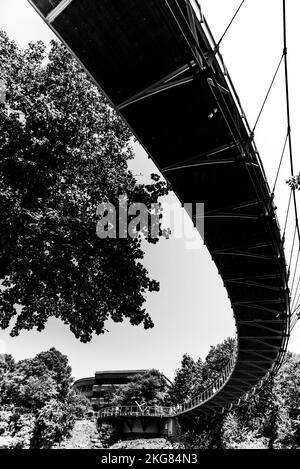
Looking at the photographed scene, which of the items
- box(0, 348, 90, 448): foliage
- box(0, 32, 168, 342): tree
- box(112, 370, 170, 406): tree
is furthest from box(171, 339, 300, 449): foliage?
box(0, 32, 168, 342): tree

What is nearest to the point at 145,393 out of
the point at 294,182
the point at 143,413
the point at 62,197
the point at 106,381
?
the point at 143,413

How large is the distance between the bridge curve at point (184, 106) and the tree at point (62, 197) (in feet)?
9.38

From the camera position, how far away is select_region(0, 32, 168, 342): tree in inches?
416

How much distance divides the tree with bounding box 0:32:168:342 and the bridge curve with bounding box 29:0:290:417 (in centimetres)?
286

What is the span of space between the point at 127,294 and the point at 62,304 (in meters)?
3.22

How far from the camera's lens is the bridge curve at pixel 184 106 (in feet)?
22.3

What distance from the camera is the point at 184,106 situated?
27.7 ft

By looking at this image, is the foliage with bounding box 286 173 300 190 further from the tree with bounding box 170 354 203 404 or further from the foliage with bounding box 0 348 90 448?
the tree with bounding box 170 354 203 404

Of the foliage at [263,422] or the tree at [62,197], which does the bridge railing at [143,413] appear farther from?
the tree at [62,197]

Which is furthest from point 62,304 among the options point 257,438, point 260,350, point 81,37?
point 257,438

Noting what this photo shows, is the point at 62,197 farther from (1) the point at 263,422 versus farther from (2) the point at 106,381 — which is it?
(2) the point at 106,381

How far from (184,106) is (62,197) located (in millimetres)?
5399
